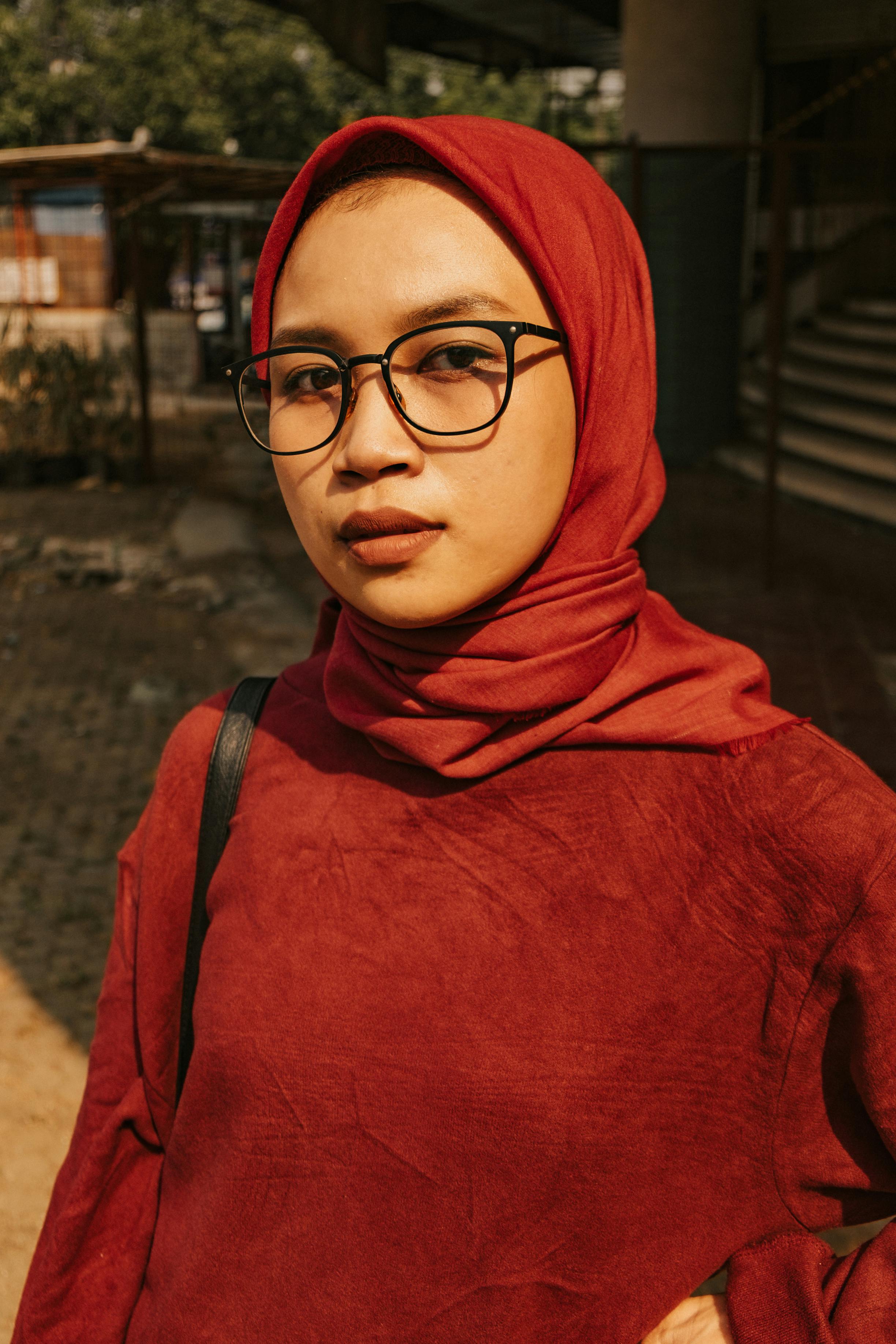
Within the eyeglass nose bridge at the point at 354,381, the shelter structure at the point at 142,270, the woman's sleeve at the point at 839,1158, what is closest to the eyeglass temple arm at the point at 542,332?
the eyeglass nose bridge at the point at 354,381

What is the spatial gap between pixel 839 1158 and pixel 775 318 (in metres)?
5.74

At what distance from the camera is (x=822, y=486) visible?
8391mm

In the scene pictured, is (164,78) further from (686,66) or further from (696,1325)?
(696,1325)

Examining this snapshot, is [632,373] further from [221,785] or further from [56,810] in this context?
[56,810]

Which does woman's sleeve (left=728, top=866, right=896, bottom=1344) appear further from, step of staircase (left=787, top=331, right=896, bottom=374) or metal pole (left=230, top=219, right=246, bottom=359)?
metal pole (left=230, top=219, right=246, bottom=359)

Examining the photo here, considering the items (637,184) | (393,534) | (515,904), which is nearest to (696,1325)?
(515,904)

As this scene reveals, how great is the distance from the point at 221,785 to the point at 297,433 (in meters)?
0.40

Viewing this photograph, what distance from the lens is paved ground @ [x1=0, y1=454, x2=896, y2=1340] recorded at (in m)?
3.47

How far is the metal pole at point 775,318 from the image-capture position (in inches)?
231

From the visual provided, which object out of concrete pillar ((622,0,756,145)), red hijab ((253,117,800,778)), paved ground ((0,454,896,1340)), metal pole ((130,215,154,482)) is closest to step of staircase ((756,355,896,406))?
paved ground ((0,454,896,1340))

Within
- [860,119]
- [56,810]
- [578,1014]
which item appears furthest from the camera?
[860,119]

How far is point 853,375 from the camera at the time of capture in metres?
9.36

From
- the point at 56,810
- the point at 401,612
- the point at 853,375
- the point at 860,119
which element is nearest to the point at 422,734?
the point at 401,612

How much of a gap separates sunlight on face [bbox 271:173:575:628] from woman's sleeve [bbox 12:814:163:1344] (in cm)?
50
